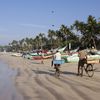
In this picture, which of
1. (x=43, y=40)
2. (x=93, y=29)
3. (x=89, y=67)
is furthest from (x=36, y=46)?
(x=89, y=67)

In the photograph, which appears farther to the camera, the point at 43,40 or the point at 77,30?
the point at 43,40

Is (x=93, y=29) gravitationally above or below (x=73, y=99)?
above

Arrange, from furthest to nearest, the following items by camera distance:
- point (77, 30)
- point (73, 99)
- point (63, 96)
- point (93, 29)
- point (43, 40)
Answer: point (43, 40) → point (77, 30) → point (93, 29) → point (63, 96) → point (73, 99)

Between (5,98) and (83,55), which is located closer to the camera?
(5,98)

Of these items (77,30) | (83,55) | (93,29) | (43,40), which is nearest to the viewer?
(83,55)

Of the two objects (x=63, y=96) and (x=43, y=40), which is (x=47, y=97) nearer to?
(x=63, y=96)

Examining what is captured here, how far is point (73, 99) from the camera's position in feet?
35.3

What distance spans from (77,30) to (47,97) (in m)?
84.2

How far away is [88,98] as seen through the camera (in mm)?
10891

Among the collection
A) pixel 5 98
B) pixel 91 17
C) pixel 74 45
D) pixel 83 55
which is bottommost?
pixel 5 98

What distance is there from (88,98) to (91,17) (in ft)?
250

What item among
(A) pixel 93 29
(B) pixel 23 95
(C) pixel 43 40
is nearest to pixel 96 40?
(A) pixel 93 29

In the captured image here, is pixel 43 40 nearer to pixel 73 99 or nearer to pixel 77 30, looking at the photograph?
pixel 77 30

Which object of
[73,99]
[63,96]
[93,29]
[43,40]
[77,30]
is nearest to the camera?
[73,99]
